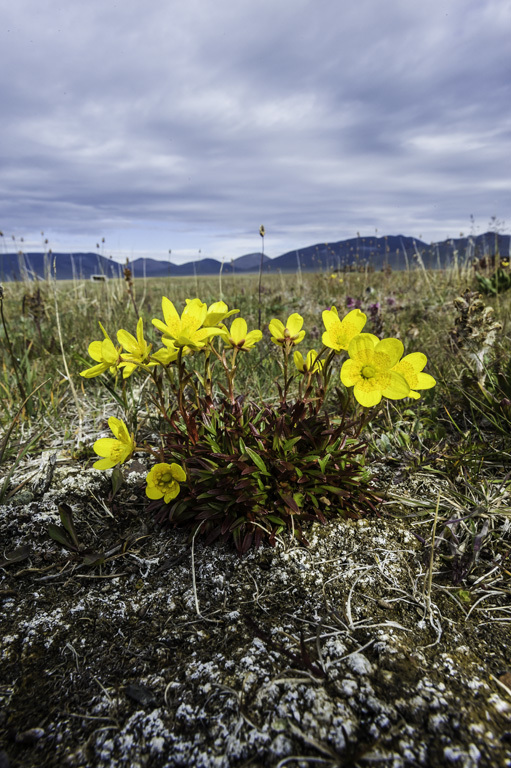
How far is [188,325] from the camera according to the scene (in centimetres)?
153

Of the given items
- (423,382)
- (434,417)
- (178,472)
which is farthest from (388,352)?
(434,417)

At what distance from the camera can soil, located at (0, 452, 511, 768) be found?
3.41 ft

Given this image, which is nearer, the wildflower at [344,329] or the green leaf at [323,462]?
the wildflower at [344,329]

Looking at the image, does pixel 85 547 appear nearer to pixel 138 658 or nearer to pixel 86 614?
pixel 86 614

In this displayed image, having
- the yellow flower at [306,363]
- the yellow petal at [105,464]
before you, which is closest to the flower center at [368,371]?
the yellow flower at [306,363]

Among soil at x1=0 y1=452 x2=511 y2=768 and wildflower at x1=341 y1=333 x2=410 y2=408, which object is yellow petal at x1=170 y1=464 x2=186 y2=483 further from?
wildflower at x1=341 y1=333 x2=410 y2=408

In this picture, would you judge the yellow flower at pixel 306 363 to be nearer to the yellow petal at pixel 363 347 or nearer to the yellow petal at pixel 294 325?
the yellow petal at pixel 294 325

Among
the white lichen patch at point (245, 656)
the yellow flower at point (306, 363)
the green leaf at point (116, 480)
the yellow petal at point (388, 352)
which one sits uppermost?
the yellow petal at point (388, 352)

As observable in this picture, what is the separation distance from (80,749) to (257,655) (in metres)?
0.51

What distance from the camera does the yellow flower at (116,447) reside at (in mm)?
1669

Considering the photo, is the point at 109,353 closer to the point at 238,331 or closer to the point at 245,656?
the point at 238,331

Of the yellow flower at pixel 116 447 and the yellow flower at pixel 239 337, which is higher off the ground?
the yellow flower at pixel 239 337

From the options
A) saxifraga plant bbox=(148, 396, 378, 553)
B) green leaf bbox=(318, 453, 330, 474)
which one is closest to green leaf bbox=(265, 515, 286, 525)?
saxifraga plant bbox=(148, 396, 378, 553)

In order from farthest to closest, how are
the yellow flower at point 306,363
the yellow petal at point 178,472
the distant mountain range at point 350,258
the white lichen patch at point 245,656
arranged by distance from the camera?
the distant mountain range at point 350,258
the yellow flower at point 306,363
the yellow petal at point 178,472
the white lichen patch at point 245,656
